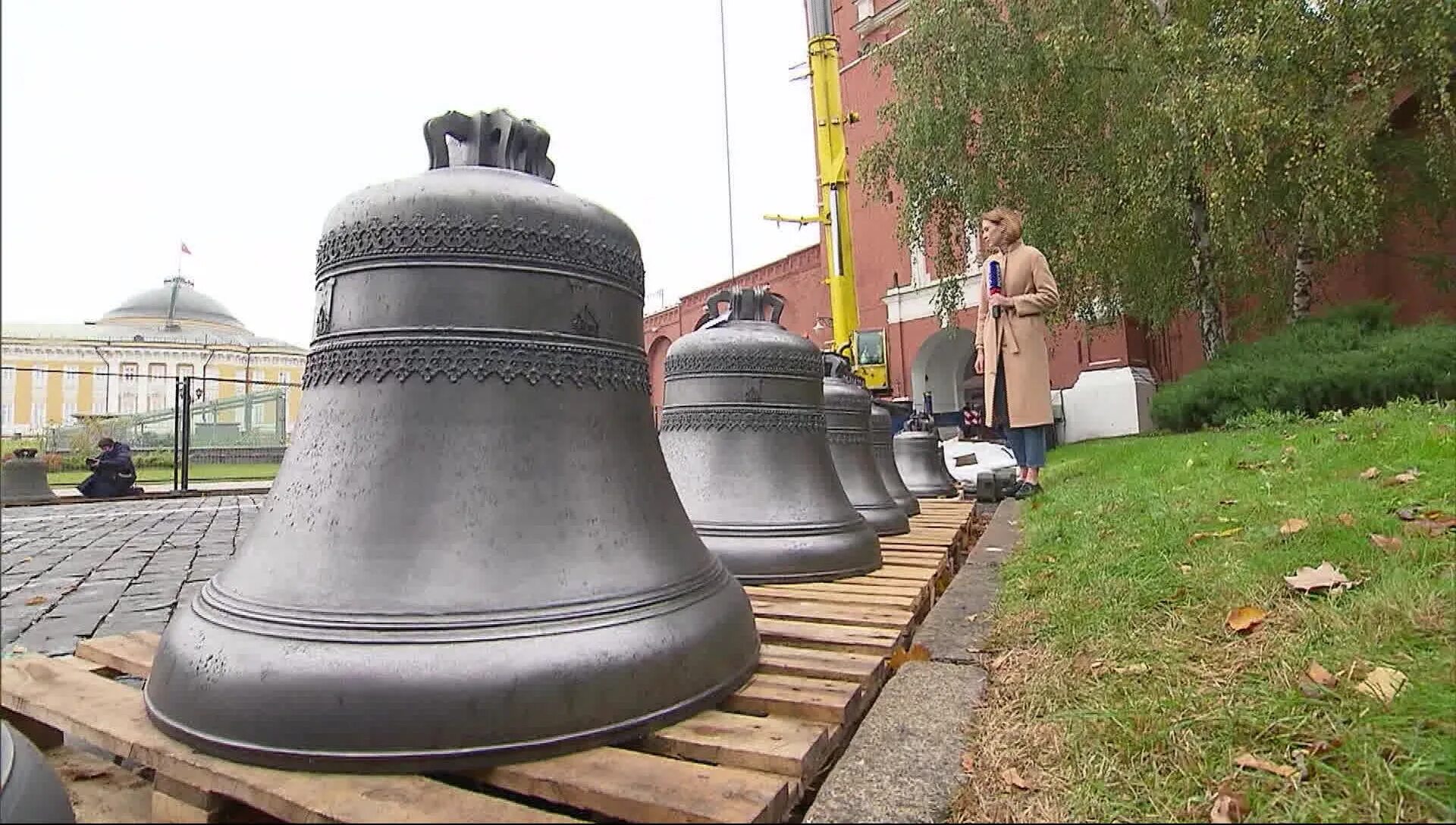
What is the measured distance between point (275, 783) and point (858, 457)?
131 inches

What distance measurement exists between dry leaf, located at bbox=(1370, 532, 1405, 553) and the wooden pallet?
1.34 m

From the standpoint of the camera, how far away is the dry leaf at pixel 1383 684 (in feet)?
4.77

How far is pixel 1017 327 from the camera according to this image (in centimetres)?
498

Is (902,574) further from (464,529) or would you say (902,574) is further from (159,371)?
(159,371)

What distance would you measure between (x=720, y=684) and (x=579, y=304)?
31.4 inches

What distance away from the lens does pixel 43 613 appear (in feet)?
10.5

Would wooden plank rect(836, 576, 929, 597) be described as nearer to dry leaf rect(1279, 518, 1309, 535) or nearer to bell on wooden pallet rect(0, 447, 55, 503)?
dry leaf rect(1279, 518, 1309, 535)

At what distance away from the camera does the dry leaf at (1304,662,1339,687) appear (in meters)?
1.54

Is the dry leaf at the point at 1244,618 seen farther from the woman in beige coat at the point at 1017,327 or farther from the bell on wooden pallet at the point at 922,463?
the bell on wooden pallet at the point at 922,463

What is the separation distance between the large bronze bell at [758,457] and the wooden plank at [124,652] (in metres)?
1.51

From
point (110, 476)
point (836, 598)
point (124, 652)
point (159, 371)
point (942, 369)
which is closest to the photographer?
point (124, 652)

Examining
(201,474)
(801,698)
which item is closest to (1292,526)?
(801,698)

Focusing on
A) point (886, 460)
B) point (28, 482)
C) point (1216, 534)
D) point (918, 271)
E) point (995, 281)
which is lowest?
point (1216, 534)

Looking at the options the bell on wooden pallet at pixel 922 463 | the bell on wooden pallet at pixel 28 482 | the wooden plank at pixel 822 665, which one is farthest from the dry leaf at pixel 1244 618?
the bell on wooden pallet at pixel 28 482
